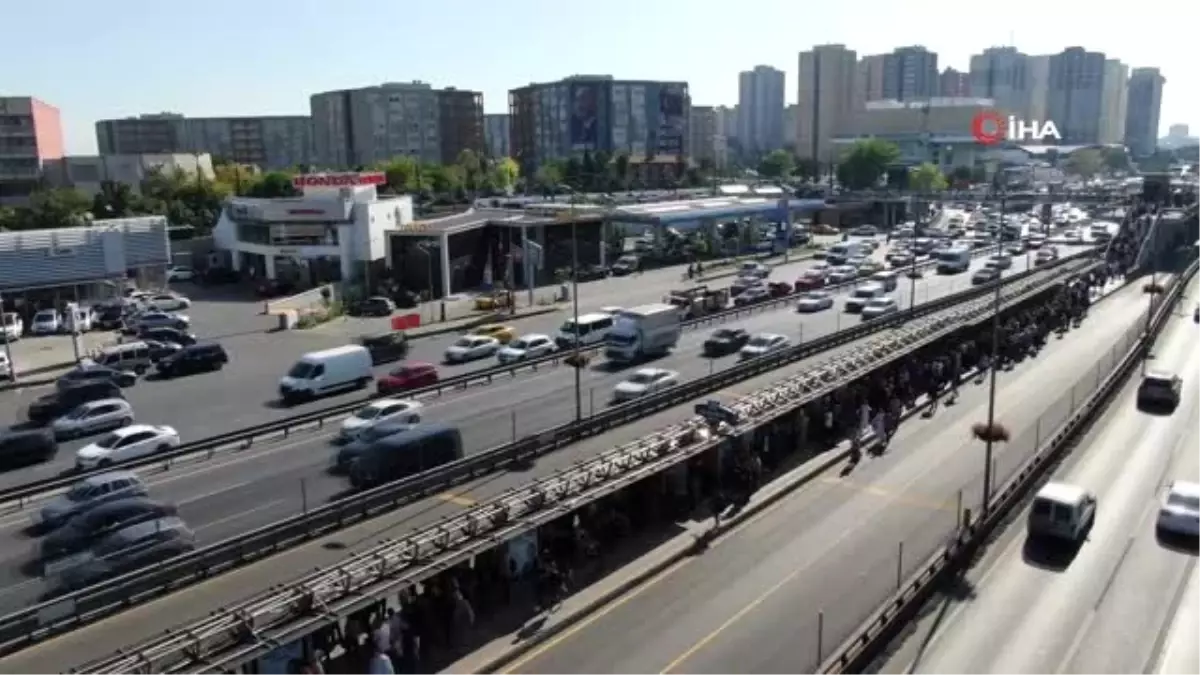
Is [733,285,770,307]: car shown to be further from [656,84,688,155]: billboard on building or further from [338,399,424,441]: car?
[656,84,688,155]: billboard on building

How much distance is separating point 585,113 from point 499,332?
457ft

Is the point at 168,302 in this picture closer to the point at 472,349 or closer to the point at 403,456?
the point at 472,349

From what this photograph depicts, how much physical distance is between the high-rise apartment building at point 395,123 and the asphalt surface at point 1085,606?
158558 millimetres

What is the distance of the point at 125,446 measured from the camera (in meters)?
28.6

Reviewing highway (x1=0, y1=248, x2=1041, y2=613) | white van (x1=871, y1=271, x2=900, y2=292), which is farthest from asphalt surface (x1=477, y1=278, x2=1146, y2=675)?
white van (x1=871, y1=271, x2=900, y2=292)

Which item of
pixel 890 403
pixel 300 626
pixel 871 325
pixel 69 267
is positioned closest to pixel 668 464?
pixel 300 626

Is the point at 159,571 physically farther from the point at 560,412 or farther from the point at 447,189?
the point at 447,189

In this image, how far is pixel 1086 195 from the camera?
487ft

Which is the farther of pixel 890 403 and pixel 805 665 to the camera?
pixel 890 403

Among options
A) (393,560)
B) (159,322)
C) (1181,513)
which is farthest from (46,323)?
(1181,513)

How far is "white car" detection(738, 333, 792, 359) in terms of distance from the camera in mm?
41531

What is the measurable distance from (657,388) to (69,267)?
4256 centimetres

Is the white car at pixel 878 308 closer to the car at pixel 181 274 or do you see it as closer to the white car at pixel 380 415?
the white car at pixel 380 415

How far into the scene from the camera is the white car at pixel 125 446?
91.6ft
